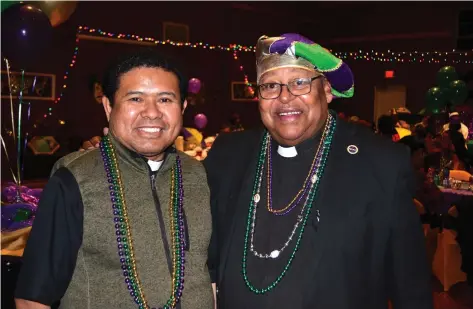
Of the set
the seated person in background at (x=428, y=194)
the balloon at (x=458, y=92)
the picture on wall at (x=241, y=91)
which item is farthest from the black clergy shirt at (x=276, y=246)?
the picture on wall at (x=241, y=91)

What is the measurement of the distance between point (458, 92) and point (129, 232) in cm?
907

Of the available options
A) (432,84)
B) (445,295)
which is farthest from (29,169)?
(432,84)

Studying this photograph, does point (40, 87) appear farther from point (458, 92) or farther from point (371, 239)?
point (371, 239)


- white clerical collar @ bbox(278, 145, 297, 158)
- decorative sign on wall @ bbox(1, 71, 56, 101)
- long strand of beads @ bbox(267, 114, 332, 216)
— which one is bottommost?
long strand of beads @ bbox(267, 114, 332, 216)

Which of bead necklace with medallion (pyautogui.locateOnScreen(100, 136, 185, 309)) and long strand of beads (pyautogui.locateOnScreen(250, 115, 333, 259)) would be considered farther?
long strand of beads (pyautogui.locateOnScreen(250, 115, 333, 259))

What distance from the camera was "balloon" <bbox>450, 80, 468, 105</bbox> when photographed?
9.49 meters

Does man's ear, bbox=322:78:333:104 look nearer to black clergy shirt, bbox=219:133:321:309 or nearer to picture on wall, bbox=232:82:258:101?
black clergy shirt, bbox=219:133:321:309

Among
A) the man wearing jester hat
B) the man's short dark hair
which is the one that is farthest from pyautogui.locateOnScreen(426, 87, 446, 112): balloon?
the man's short dark hair

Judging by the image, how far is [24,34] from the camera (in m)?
4.04

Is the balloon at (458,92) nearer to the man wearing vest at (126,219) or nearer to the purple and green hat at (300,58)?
the purple and green hat at (300,58)

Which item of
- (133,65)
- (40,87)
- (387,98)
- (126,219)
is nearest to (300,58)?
(133,65)

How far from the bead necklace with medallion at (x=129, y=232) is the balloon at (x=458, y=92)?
28.8 feet

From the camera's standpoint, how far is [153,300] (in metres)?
1.80

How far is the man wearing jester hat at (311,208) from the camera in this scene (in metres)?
1.96
